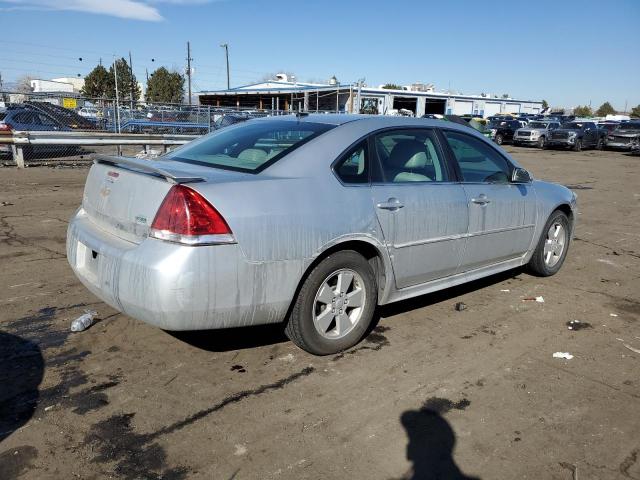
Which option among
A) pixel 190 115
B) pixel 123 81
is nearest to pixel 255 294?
pixel 190 115

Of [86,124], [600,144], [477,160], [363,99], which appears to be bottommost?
[600,144]

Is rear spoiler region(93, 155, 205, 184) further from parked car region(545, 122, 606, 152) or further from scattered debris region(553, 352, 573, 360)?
parked car region(545, 122, 606, 152)

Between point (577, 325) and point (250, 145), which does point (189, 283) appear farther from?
point (577, 325)

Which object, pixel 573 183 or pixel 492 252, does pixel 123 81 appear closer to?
pixel 573 183

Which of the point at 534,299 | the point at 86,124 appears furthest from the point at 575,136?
the point at 534,299

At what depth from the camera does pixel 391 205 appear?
152 inches

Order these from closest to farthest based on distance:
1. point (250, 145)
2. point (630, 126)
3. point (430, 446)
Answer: point (430, 446), point (250, 145), point (630, 126)

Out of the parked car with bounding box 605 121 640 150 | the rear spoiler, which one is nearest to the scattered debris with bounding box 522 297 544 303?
the rear spoiler

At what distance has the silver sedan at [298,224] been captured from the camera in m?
3.10

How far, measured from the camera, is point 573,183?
15.4m

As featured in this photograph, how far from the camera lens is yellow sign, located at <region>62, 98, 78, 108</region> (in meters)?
19.3

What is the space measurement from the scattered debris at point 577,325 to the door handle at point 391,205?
72.7 inches

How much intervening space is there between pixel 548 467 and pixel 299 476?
4.02 ft

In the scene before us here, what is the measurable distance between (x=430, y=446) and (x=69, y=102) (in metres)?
20.2
